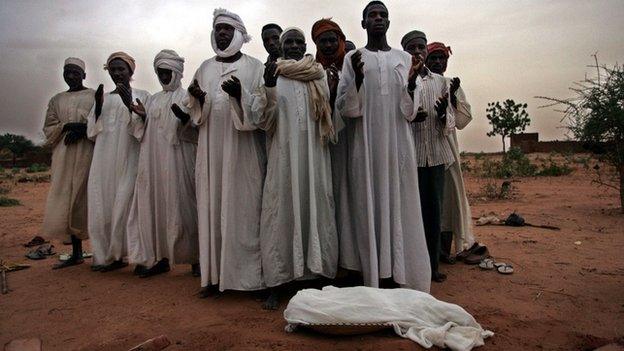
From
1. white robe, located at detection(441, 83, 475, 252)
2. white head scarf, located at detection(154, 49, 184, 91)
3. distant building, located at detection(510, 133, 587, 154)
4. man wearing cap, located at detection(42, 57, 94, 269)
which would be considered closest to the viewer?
white head scarf, located at detection(154, 49, 184, 91)

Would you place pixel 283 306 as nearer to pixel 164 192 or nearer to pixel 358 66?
pixel 164 192

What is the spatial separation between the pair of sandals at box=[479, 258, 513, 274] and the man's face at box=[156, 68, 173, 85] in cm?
394

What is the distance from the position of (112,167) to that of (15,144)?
136 feet

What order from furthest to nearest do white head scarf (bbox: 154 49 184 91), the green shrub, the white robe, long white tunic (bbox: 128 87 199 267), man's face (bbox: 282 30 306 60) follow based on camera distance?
A: the green shrub → the white robe → white head scarf (bbox: 154 49 184 91) → long white tunic (bbox: 128 87 199 267) → man's face (bbox: 282 30 306 60)

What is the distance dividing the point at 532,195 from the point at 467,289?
329 inches

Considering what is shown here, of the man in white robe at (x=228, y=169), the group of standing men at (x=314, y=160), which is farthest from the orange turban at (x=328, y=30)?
the man in white robe at (x=228, y=169)

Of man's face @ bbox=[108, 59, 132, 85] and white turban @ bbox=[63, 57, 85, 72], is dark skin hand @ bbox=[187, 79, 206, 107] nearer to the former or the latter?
man's face @ bbox=[108, 59, 132, 85]

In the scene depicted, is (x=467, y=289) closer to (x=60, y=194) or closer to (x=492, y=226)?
(x=492, y=226)

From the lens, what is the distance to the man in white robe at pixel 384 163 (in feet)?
14.0

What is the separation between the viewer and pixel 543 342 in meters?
3.45

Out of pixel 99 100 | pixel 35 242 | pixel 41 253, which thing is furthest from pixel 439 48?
pixel 35 242

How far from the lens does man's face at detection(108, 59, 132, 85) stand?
5758 millimetres

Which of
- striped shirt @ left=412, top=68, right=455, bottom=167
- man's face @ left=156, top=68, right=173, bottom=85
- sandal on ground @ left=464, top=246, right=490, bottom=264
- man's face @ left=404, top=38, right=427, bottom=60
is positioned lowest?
sandal on ground @ left=464, top=246, right=490, bottom=264

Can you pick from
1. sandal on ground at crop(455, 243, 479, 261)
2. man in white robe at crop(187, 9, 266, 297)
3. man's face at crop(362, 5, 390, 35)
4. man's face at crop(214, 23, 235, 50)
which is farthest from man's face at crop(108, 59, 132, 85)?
sandal on ground at crop(455, 243, 479, 261)
